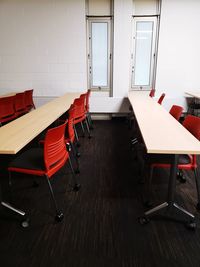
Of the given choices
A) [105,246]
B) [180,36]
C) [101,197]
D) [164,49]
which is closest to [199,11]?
[180,36]

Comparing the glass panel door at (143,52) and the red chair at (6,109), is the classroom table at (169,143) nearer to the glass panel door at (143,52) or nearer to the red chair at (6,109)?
the red chair at (6,109)

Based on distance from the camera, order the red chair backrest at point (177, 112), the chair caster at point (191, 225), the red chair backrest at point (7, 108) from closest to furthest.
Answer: the chair caster at point (191, 225) → the red chair backrest at point (177, 112) → the red chair backrest at point (7, 108)

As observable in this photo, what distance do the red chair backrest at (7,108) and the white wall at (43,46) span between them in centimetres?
146

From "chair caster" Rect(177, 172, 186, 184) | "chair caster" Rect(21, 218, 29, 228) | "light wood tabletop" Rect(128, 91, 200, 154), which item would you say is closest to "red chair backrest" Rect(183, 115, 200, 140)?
"light wood tabletop" Rect(128, 91, 200, 154)

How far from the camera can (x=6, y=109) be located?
3777 mm

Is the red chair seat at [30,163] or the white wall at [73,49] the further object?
the white wall at [73,49]

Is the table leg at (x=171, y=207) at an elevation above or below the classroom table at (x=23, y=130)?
below

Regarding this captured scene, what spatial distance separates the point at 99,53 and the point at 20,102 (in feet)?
7.33

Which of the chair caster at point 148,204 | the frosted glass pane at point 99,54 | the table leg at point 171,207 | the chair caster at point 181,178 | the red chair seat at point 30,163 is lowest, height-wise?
the chair caster at point 148,204

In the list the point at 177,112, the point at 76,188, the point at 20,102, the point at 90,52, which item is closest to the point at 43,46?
the point at 90,52

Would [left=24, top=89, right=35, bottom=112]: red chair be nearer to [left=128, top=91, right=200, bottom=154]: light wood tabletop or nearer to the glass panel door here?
the glass panel door

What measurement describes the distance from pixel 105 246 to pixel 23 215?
2.70ft

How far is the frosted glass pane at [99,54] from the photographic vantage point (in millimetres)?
4965

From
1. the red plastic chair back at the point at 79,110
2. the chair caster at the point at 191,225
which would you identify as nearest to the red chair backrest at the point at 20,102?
the red plastic chair back at the point at 79,110
